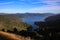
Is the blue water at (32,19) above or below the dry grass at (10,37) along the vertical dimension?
above

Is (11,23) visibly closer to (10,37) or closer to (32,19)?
(10,37)

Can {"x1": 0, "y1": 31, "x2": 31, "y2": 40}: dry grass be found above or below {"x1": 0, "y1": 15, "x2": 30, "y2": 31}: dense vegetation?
below

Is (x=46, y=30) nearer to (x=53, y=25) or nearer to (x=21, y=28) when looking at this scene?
(x=53, y=25)

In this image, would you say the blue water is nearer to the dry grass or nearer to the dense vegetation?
the dense vegetation

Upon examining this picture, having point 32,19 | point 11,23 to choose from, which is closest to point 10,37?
point 11,23

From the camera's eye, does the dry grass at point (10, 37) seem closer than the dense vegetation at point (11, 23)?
Yes

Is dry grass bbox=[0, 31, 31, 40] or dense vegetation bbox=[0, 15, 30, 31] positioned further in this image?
dense vegetation bbox=[0, 15, 30, 31]

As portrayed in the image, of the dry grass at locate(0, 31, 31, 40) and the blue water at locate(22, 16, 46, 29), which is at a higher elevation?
the blue water at locate(22, 16, 46, 29)

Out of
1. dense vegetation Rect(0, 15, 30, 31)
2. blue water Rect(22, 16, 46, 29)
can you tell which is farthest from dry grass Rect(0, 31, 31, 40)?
blue water Rect(22, 16, 46, 29)

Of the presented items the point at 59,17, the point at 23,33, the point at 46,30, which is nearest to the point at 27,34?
the point at 23,33

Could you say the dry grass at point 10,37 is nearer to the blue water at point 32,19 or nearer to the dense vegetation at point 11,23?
the dense vegetation at point 11,23

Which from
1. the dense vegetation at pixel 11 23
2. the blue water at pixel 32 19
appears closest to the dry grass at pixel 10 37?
the dense vegetation at pixel 11 23
